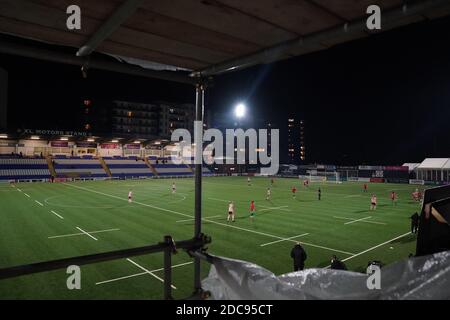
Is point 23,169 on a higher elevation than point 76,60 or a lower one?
lower

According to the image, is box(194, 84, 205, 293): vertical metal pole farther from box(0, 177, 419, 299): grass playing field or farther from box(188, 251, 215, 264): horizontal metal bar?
box(0, 177, 419, 299): grass playing field

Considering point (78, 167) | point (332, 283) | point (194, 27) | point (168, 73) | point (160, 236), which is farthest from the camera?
point (78, 167)

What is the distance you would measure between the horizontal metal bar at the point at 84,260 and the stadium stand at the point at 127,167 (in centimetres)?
6918

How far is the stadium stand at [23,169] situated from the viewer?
→ 5728 cm

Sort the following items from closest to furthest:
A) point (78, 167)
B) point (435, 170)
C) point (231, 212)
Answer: point (231, 212)
point (435, 170)
point (78, 167)

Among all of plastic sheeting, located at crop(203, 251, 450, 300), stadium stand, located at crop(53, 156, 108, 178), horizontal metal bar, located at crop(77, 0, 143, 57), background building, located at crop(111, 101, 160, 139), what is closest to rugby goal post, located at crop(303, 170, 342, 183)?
stadium stand, located at crop(53, 156, 108, 178)

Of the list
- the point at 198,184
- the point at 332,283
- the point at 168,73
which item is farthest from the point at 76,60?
the point at 332,283

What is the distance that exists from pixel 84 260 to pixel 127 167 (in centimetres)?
7551

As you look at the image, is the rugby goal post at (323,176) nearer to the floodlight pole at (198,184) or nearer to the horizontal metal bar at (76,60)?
the floodlight pole at (198,184)

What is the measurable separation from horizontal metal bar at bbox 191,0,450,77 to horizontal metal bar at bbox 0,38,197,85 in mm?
512

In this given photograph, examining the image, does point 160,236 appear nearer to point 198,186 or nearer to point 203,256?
point 198,186

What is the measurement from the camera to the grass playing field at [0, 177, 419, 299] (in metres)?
11.5

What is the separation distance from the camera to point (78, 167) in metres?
67.1

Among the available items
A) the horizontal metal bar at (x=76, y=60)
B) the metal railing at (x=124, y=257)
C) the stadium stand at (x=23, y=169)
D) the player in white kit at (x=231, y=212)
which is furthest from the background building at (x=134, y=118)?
the metal railing at (x=124, y=257)
